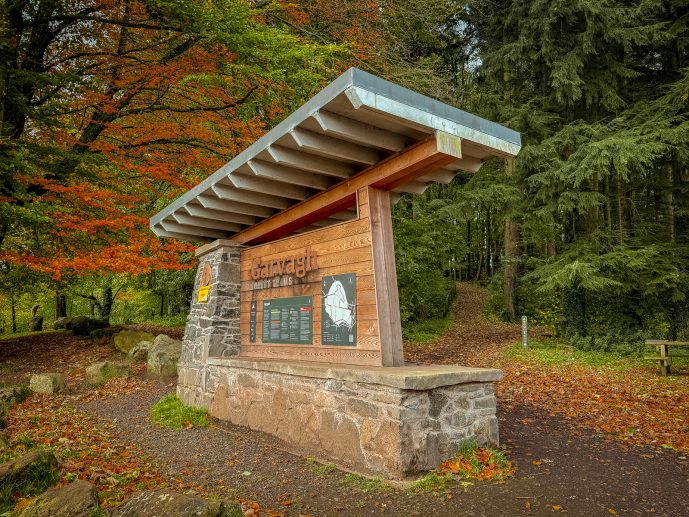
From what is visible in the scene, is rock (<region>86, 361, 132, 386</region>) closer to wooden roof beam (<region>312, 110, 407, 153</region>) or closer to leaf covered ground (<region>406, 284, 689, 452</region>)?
leaf covered ground (<region>406, 284, 689, 452</region>)

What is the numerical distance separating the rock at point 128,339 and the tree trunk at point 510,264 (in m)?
11.6

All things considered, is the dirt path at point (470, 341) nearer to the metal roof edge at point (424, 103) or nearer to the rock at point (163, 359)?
the rock at point (163, 359)

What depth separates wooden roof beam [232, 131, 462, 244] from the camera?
4496 millimetres

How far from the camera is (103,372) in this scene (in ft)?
32.5

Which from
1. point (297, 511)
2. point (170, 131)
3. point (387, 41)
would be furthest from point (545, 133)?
point (297, 511)

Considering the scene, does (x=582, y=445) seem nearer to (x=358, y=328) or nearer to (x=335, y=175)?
(x=358, y=328)

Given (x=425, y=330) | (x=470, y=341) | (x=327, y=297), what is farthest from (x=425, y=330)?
(x=327, y=297)

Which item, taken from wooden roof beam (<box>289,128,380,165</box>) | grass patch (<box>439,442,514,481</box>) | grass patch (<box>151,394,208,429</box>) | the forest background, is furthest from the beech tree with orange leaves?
grass patch (<box>439,442,514,481</box>)

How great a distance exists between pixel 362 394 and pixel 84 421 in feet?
15.8

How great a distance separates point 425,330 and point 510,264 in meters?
4.08

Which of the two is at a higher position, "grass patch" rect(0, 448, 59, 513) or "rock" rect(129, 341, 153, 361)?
"rock" rect(129, 341, 153, 361)

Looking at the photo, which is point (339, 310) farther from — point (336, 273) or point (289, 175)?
point (289, 175)

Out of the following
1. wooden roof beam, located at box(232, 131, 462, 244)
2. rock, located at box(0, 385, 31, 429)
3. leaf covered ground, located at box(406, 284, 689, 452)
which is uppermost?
wooden roof beam, located at box(232, 131, 462, 244)

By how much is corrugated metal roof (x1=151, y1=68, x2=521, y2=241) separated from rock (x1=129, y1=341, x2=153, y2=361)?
5484 mm
